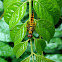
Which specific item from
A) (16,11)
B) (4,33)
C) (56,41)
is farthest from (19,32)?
(56,41)

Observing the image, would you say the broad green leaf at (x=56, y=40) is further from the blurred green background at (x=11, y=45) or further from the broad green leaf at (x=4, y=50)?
the broad green leaf at (x=4, y=50)

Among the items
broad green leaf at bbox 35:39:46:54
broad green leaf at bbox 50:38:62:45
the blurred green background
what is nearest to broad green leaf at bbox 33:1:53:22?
broad green leaf at bbox 35:39:46:54

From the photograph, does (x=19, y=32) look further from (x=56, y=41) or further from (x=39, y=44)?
(x=56, y=41)

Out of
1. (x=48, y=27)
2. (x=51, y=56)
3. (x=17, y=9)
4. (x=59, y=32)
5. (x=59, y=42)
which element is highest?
(x=17, y=9)

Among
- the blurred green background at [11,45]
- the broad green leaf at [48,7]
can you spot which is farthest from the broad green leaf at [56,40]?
the broad green leaf at [48,7]

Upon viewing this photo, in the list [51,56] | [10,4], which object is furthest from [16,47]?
[51,56]

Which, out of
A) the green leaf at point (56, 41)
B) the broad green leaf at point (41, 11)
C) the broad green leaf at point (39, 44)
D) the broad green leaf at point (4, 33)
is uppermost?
the broad green leaf at point (41, 11)

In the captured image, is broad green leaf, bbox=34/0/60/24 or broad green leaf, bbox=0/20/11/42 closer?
broad green leaf, bbox=34/0/60/24

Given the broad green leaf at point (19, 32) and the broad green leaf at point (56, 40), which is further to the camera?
the broad green leaf at point (56, 40)

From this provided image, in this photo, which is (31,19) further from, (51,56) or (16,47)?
(51,56)

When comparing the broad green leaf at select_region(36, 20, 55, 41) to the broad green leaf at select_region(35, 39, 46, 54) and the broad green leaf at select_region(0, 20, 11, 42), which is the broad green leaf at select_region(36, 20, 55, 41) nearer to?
the broad green leaf at select_region(35, 39, 46, 54)

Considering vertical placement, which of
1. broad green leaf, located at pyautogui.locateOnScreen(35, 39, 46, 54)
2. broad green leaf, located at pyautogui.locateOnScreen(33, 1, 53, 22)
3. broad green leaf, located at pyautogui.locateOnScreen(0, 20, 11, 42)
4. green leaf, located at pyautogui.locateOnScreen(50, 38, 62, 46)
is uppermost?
broad green leaf, located at pyautogui.locateOnScreen(33, 1, 53, 22)
